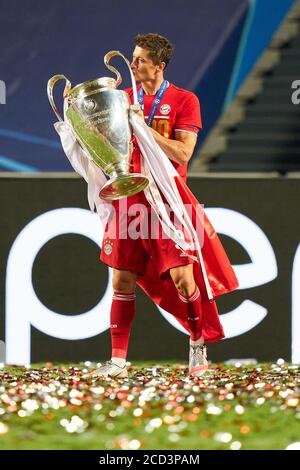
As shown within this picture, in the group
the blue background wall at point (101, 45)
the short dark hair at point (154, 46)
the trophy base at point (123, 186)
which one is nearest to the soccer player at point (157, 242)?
the short dark hair at point (154, 46)

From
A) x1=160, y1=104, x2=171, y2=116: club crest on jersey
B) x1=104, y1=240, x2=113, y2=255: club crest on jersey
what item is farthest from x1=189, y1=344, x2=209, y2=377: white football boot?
x1=160, y1=104, x2=171, y2=116: club crest on jersey

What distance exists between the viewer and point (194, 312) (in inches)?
230

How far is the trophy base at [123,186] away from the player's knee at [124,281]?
0.39m

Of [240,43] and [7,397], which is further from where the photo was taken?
[240,43]

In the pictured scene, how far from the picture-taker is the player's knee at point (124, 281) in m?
5.85

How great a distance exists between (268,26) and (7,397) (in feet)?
14.7

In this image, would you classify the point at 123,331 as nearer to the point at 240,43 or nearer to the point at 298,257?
the point at 298,257

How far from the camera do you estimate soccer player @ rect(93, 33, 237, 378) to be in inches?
226

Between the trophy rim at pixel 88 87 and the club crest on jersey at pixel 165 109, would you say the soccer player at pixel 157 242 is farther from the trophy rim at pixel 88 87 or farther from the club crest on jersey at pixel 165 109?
the trophy rim at pixel 88 87

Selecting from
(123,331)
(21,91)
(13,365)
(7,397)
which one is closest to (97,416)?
(7,397)

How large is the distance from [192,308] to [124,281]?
357 mm

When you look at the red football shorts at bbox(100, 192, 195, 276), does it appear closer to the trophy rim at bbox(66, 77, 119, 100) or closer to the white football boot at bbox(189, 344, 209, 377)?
the white football boot at bbox(189, 344, 209, 377)

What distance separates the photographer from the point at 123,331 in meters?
5.89

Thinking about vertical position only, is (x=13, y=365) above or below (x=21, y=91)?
below
